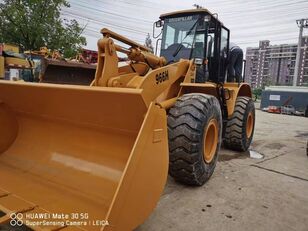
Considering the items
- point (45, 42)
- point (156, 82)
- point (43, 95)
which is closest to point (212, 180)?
point (156, 82)

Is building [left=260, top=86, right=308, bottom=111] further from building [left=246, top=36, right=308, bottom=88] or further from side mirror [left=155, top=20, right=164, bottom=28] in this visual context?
building [left=246, top=36, right=308, bottom=88]

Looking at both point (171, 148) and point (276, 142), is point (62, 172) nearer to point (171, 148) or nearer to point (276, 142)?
point (171, 148)

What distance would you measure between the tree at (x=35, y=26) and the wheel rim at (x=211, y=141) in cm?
1592

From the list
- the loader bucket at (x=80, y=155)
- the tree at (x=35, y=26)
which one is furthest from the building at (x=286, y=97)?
the loader bucket at (x=80, y=155)

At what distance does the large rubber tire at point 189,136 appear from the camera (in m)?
3.34

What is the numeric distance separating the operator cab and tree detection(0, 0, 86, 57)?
1432 cm

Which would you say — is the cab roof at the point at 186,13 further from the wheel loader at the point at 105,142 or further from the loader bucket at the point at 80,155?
the loader bucket at the point at 80,155

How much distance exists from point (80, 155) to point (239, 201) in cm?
190

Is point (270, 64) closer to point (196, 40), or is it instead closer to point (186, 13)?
point (186, 13)

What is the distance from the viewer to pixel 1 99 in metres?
3.41

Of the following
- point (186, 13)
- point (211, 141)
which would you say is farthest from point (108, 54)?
point (186, 13)

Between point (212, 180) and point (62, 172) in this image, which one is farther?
point (212, 180)

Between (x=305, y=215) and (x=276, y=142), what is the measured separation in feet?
17.1

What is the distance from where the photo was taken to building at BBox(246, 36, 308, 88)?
79312mm
